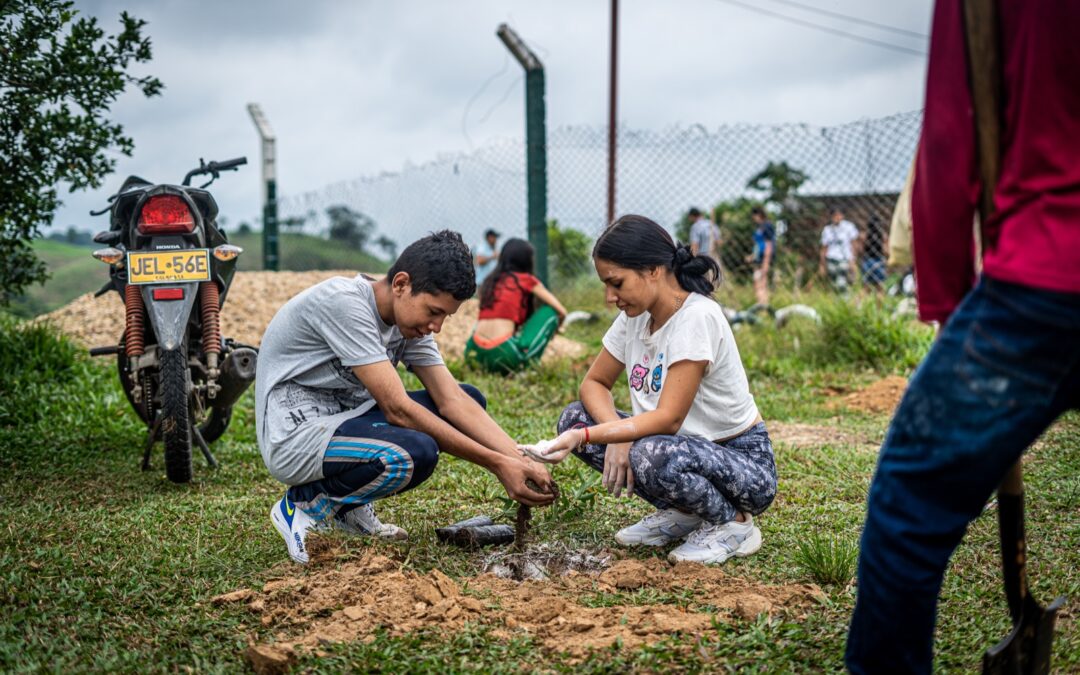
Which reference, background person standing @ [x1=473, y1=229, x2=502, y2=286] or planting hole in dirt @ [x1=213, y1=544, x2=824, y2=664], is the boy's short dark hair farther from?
background person standing @ [x1=473, y1=229, x2=502, y2=286]

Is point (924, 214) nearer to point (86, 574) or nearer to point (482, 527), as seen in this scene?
point (482, 527)

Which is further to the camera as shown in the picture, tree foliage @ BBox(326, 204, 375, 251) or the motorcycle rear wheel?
tree foliage @ BBox(326, 204, 375, 251)

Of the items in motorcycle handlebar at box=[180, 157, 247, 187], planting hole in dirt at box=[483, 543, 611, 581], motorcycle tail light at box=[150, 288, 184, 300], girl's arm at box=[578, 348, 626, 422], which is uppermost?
motorcycle handlebar at box=[180, 157, 247, 187]

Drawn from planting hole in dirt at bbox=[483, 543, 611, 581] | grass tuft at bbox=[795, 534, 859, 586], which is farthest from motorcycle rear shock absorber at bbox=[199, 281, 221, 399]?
grass tuft at bbox=[795, 534, 859, 586]

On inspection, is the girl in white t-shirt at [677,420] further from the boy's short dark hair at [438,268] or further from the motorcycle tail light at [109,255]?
the motorcycle tail light at [109,255]

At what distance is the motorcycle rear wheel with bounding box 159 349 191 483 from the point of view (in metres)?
4.23

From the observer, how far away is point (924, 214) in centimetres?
175

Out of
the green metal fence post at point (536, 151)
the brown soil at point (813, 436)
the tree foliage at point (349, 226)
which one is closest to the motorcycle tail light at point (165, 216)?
the brown soil at point (813, 436)

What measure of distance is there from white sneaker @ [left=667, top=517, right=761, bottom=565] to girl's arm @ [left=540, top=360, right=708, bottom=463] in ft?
1.35

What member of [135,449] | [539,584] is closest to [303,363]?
[539,584]

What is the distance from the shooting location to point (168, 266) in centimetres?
433

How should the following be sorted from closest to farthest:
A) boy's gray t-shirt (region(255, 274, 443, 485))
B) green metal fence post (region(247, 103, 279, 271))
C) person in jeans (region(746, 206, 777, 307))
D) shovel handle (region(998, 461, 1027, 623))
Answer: shovel handle (region(998, 461, 1027, 623)) → boy's gray t-shirt (region(255, 274, 443, 485)) → person in jeans (region(746, 206, 777, 307)) → green metal fence post (region(247, 103, 279, 271))

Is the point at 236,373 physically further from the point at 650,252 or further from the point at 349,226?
the point at 349,226

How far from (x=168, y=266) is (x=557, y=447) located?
7.07 ft
